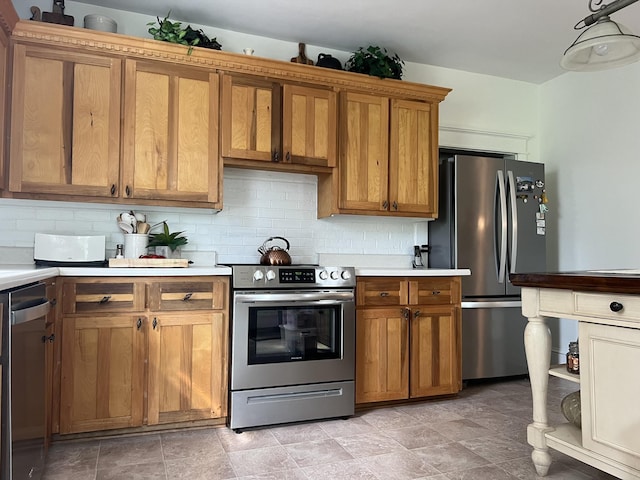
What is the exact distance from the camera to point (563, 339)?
169 inches

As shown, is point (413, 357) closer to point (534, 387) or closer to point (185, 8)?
point (534, 387)

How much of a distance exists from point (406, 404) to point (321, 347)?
0.82 meters

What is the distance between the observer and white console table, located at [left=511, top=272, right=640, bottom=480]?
5.75 feet

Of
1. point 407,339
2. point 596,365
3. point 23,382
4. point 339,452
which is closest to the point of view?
point 23,382

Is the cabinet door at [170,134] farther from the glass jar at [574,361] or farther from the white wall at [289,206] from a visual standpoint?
the glass jar at [574,361]

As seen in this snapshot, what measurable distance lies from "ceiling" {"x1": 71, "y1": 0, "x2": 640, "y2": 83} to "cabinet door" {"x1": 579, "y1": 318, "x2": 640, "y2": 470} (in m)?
2.36

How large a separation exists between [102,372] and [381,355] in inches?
67.6

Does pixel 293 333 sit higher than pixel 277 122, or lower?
lower

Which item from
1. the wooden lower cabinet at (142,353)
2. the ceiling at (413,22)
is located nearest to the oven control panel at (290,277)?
the wooden lower cabinet at (142,353)

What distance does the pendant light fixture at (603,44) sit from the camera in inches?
74.1

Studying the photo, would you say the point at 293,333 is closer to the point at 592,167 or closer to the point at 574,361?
the point at 574,361

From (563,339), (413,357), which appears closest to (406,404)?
(413,357)

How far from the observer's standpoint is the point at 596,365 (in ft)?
6.21

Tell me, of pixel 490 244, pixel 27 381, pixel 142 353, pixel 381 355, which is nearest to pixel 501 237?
pixel 490 244
